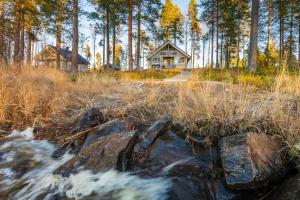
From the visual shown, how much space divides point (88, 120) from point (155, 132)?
154cm

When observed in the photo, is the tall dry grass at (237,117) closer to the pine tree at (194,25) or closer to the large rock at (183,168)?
the large rock at (183,168)

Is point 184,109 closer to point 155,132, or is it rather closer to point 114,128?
point 155,132

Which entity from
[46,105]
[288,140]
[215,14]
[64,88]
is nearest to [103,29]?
[215,14]

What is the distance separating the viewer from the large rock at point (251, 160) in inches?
99.3

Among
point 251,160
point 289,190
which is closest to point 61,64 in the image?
point 251,160

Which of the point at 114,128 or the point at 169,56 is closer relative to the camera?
the point at 114,128

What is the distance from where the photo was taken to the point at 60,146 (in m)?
4.08

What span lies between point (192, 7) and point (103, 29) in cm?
2227

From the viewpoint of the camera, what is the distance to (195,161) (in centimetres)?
298

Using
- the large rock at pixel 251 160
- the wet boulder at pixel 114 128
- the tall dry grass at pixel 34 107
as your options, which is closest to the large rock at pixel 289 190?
the large rock at pixel 251 160

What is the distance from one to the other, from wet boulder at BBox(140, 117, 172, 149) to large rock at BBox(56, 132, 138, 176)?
14 centimetres

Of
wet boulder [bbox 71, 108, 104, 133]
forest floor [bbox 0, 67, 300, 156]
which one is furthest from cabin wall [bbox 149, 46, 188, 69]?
wet boulder [bbox 71, 108, 104, 133]

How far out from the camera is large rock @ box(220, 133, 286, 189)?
252 cm

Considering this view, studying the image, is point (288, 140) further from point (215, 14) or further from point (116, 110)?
point (215, 14)
